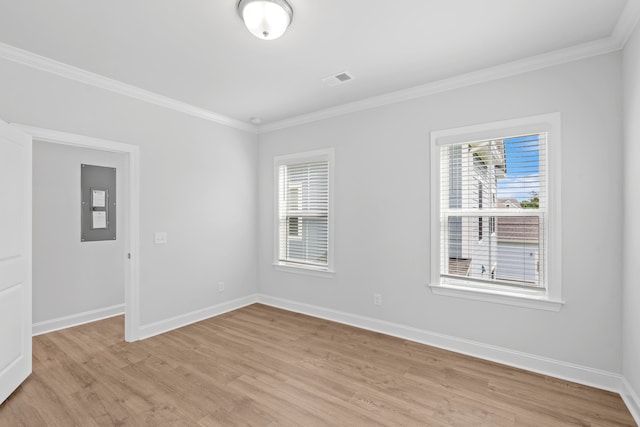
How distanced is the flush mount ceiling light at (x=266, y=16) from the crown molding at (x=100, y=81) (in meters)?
1.85

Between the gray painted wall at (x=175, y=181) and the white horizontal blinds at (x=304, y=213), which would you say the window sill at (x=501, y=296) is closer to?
the white horizontal blinds at (x=304, y=213)

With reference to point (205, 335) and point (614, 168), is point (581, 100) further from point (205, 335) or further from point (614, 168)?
point (205, 335)

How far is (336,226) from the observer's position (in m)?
4.09

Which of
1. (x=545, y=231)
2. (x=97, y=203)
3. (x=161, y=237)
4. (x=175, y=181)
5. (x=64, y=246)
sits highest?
(x=175, y=181)

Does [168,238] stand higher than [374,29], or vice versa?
[374,29]

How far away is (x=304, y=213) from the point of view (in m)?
4.47

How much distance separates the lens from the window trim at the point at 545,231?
2705 millimetres

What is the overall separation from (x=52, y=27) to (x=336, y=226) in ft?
10.3

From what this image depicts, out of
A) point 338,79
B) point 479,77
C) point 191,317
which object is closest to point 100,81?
point 338,79

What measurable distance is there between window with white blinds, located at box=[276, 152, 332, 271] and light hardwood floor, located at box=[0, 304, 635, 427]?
121 centimetres

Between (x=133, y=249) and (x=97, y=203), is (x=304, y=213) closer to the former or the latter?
(x=133, y=249)

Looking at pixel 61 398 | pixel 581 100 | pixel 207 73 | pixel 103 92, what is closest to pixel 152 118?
pixel 103 92

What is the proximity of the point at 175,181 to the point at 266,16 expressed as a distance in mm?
2410

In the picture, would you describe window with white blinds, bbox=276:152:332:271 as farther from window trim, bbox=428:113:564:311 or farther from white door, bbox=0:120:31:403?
white door, bbox=0:120:31:403
